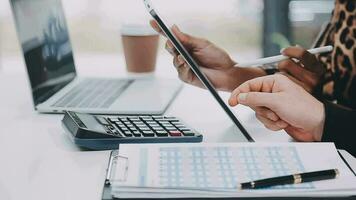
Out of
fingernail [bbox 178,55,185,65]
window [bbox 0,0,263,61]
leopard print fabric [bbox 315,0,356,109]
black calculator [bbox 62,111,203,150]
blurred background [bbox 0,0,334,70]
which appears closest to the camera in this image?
black calculator [bbox 62,111,203,150]

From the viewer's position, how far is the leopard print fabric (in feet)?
3.86

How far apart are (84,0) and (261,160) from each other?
7.46 ft

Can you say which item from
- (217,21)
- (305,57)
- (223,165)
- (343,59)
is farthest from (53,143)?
(217,21)

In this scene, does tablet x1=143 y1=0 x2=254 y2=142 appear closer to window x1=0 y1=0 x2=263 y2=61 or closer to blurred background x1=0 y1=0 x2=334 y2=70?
blurred background x1=0 y1=0 x2=334 y2=70

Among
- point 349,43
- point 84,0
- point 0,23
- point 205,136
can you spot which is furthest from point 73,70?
point 0,23

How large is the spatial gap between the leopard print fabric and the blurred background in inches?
45.1

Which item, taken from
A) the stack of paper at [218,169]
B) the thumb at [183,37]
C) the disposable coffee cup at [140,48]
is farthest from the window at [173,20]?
the stack of paper at [218,169]

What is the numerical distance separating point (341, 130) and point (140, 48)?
597 mm

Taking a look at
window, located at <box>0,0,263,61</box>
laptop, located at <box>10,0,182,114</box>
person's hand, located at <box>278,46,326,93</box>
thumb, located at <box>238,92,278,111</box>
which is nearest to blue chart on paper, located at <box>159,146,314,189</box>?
thumb, located at <box>238,92,278,111</box>

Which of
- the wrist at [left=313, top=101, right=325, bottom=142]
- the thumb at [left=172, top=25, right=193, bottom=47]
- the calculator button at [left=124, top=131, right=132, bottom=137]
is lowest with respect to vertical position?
the wrist at [left=313, top=101, right=325, bottom=142]

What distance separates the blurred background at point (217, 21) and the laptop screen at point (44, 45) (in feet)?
3.68

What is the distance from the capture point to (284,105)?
82 centimetres

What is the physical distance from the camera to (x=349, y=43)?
1.18 m

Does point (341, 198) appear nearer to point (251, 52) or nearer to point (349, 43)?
point (349, 43)
